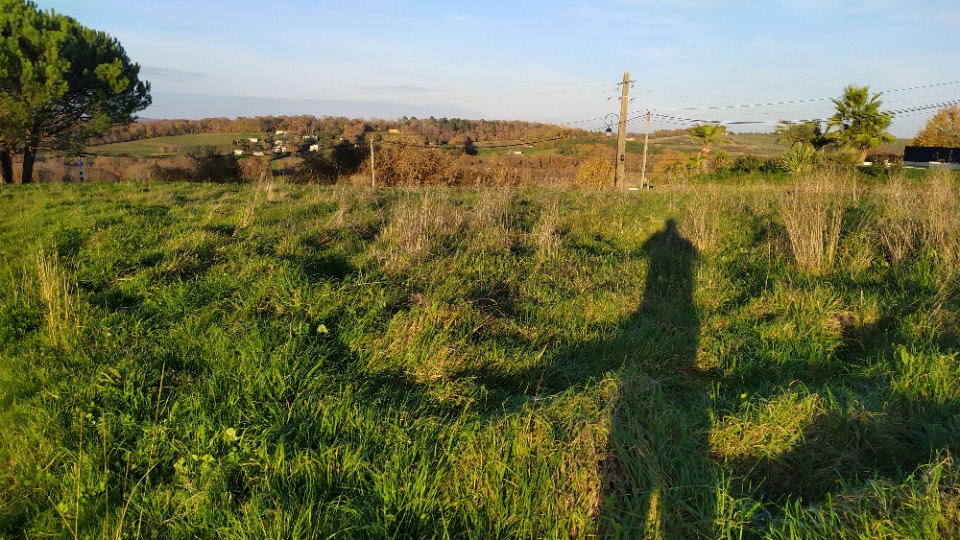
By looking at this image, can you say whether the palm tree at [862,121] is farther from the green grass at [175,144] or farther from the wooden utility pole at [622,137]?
the green grass at [175,144]

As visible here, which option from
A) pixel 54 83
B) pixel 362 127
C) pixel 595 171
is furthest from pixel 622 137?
pixel 362 127

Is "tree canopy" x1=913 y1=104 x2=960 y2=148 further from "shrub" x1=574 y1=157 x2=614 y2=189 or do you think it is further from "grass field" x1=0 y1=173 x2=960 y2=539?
"grass field" x1=0 y1=173 x2=960 y2=539

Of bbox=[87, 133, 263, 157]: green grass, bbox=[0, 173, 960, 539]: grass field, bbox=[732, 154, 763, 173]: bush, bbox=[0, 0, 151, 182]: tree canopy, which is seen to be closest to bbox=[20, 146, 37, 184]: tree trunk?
bbox=[0, 0, 151, 182]: tree canopy

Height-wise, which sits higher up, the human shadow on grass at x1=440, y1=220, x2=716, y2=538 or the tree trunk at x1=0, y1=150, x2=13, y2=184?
the tree trunk at x1=0, y1=150, x2=13, y2=184

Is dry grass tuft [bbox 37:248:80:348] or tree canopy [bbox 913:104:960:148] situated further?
tree canopy [bbox 913:104:960:148]

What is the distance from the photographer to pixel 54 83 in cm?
1980

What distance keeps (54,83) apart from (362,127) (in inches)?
1356

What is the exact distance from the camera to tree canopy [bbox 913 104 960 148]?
55250 mm

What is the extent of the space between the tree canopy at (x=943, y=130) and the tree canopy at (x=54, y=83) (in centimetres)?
7090

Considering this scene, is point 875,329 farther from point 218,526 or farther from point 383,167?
point 383,167

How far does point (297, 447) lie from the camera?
2.72 m

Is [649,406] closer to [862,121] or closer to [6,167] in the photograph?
[6,167]

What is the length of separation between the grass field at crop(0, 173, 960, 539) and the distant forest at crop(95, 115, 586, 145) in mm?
44943

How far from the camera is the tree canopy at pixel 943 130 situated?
181 ft
